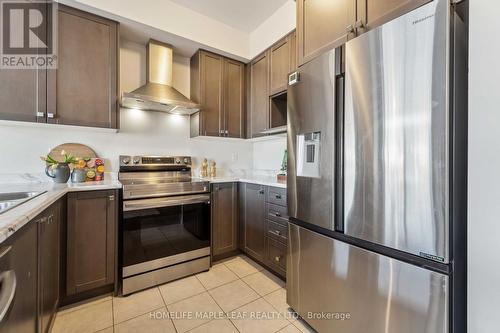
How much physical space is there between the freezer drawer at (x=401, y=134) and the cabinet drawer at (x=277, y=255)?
950 millimetres

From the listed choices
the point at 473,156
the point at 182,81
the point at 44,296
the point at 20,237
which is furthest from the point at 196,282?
the point at 182,81

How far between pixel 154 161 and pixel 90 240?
104 centimetres

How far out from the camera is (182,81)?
9.09ft

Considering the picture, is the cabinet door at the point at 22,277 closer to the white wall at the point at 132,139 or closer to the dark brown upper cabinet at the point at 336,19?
the white wall at the point at 132,139

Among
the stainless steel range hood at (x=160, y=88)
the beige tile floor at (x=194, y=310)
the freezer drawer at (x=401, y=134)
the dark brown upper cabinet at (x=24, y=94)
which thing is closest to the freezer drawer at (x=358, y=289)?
the freezer drawer at (x=401, y=134)

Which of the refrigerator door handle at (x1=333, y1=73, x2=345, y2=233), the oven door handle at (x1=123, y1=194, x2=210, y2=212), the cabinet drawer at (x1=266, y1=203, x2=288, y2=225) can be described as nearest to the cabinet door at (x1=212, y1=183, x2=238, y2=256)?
the oven door handle at (x1=123, y1=194, x2=210, y2=212)

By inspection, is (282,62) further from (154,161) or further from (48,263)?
(48,263)

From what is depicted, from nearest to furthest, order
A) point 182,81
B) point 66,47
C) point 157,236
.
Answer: point 66,47 → point 157,236 → point 182,81

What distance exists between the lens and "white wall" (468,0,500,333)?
74 cm

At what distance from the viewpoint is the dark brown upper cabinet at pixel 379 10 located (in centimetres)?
105

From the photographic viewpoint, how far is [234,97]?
2.81 m

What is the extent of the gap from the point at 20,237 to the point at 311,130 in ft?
4.80

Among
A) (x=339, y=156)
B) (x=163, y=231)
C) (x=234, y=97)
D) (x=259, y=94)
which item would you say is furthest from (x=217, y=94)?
(x=339, y=156)

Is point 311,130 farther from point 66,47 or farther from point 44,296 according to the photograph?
point 66,47
